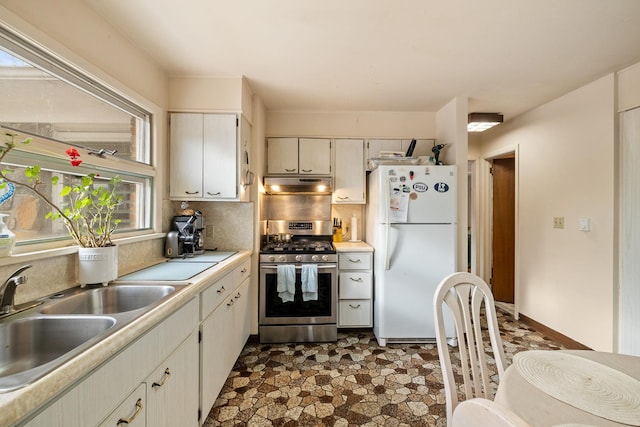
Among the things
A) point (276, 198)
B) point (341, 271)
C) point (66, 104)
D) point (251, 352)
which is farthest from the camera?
point (276, 198)

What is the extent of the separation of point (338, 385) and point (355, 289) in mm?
937

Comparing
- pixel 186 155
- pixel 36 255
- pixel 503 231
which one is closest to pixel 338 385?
pixel 36 255

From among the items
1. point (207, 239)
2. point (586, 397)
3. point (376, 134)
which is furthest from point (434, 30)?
point (207, 239)

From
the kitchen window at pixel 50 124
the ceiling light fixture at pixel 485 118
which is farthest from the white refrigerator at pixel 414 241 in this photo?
the kitchen window at pixel 50 124

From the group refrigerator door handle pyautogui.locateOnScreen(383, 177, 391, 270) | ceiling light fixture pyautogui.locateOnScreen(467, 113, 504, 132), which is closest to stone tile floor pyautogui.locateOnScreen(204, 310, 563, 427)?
refrigerator door handle pyautogui.locateOnScreen(383, 177, 391, 270)

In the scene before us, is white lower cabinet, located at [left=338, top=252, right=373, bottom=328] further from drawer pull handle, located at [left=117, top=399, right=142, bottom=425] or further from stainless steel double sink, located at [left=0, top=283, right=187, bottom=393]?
drawer pull handle, located at [left=117, top=399, right=142, bottom=425]

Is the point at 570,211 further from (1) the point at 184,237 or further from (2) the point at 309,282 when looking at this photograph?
(1) the point at 184,237

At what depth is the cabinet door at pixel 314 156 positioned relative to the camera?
10.3 ft

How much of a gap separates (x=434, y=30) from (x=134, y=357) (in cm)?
230

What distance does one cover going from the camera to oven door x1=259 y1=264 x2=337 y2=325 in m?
2.60

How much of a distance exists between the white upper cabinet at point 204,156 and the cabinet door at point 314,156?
0.95 metres

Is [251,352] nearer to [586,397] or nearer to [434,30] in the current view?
[586,397]

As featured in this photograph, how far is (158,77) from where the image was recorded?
Result: 2.19m

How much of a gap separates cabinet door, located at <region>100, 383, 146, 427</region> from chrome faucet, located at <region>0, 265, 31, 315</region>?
0.60 m
